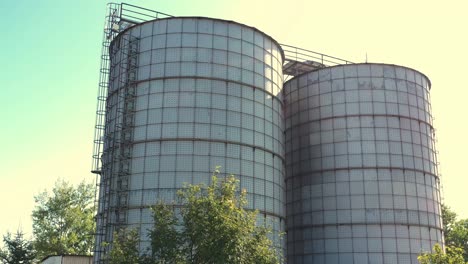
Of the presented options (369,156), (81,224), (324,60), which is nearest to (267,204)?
(369,156)

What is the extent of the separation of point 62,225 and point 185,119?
37.0 meters

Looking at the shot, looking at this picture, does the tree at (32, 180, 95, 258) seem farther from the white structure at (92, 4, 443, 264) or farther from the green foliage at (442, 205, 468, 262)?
the green foliage at (442, 205, 468, 262)

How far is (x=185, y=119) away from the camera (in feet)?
100

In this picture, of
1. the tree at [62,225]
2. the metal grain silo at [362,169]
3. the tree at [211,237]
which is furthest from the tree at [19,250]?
the tree at [211,237]

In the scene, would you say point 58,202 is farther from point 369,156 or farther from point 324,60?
point 369,156

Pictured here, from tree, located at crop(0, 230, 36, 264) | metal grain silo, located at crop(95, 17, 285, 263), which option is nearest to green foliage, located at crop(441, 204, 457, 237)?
metal grain silo, located at crop(95, 17, 285, 263)

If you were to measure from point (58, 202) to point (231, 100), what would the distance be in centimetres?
3782

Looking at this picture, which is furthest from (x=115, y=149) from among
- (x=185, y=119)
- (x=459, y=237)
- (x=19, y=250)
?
(x=459, y=237)

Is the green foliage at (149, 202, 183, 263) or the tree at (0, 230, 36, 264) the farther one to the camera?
the tree at (0, 230, 36, 264)

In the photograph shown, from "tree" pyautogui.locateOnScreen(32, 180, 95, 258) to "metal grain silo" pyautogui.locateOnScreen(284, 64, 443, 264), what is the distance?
31375mm

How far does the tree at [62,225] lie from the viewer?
58.4m

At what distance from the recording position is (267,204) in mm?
31359

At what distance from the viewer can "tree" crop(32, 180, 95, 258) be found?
5838 cm

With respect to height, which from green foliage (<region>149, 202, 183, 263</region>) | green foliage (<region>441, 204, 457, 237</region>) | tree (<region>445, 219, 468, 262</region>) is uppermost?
green foliage (<region>441, 204, 457, 237</region>)
